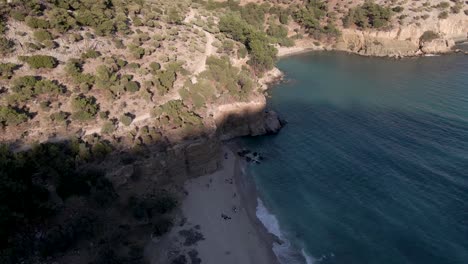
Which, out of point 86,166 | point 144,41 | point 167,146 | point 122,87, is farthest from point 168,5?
point 86,166

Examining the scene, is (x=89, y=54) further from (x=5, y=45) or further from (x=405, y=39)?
(x=405, y=39)

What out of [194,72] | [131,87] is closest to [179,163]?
[131,87]

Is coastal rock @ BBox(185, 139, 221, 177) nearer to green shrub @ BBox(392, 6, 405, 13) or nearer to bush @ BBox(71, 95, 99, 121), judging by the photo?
bush @ BBox(71, 95, 99, 121)

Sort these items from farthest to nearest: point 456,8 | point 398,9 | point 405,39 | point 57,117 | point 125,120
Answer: point 456,8, point 398,9, point 405,39, point 125,120, point 57,117

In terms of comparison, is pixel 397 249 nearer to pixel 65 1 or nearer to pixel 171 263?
pixel 171 263

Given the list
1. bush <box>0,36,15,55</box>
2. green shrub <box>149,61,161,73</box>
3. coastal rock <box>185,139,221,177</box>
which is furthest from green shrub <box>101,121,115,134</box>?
bush <box>0,36,15,55</box>

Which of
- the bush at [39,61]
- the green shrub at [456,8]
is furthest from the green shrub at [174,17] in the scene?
the green shrub at [456,8]

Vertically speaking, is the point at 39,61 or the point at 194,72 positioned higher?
the point at 39,61
